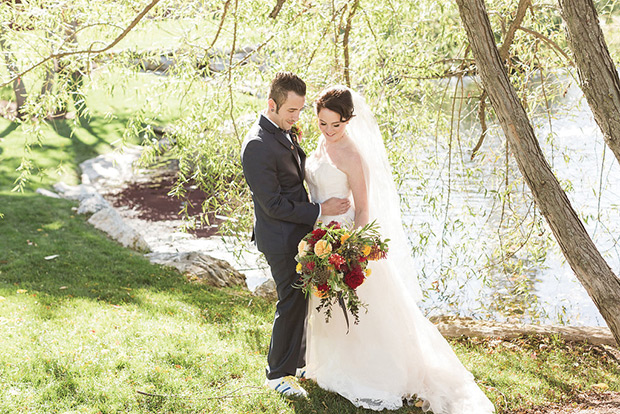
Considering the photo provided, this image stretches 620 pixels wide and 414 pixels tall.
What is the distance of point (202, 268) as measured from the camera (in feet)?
25.4

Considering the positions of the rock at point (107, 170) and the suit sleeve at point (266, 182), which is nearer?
the suit sleeve at point (266, 182)

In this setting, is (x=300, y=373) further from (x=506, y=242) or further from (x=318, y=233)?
(x=506, y=242)

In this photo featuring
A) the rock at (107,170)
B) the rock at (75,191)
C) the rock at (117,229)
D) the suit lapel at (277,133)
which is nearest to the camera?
the suit lapel at (277,133)

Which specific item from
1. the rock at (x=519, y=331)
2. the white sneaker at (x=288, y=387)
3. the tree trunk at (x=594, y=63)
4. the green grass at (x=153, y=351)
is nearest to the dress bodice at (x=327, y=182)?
the white sneaker at (x=288, y=387)

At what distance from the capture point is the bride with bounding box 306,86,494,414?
3.72 meters

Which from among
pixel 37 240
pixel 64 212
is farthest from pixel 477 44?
pixel 64 212

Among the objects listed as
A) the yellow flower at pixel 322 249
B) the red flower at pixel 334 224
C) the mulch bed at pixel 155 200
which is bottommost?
the mulch bed at pixel 155 200

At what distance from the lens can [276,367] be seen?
3.83 metres

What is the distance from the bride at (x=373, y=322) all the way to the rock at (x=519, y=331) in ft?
5.57

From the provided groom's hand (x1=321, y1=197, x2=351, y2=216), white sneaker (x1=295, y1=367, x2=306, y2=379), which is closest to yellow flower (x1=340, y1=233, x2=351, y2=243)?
groom's hand (x1=321, y1=197, x2=351, y2=216)

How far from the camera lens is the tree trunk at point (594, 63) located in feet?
11.3

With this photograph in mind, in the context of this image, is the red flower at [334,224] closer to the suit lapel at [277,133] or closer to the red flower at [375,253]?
the red flower at [375,253]

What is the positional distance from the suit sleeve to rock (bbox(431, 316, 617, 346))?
278 centimetres

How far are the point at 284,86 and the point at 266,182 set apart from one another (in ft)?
1.92
